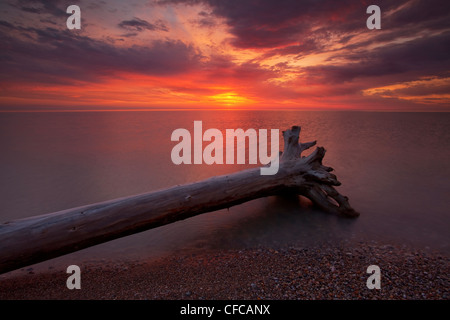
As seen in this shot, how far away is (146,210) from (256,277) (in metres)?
1.69

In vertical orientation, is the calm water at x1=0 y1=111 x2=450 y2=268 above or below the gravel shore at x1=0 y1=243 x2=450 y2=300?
above

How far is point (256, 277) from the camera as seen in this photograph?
9.02 ft

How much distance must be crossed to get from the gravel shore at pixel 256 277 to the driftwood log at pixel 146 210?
485mm

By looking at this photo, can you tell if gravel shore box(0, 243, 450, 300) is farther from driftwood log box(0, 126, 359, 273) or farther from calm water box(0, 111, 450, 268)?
driftwood log box(0, 126, 359, 273)

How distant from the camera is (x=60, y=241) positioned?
274 cm

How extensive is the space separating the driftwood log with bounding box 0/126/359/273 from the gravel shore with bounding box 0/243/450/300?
0.49m

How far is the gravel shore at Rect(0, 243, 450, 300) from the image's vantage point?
2.49 meters

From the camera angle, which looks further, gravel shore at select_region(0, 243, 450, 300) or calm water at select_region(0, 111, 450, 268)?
calm water at select_region(0, 111, 450, 268)

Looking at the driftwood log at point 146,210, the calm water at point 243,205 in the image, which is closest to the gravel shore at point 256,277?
the calm water at point 243,205

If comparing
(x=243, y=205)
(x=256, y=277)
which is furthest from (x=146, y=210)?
(x=243, y=205)

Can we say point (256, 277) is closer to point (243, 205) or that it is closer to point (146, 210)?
point (146, 210)

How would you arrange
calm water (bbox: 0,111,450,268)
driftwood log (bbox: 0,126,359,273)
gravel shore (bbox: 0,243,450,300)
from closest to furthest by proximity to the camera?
1. gravel shore (bbox: 0,243,450,300)
2. driftwood log (bbox: 0,126,359,273)
3. calm water (bbox: 0,111,450,268)

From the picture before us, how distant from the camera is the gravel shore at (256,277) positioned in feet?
8.16

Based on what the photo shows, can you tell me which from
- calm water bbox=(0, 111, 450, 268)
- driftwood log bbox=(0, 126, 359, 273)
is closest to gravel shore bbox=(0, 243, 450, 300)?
calm water bbox=(0, 111, 450, 268)
